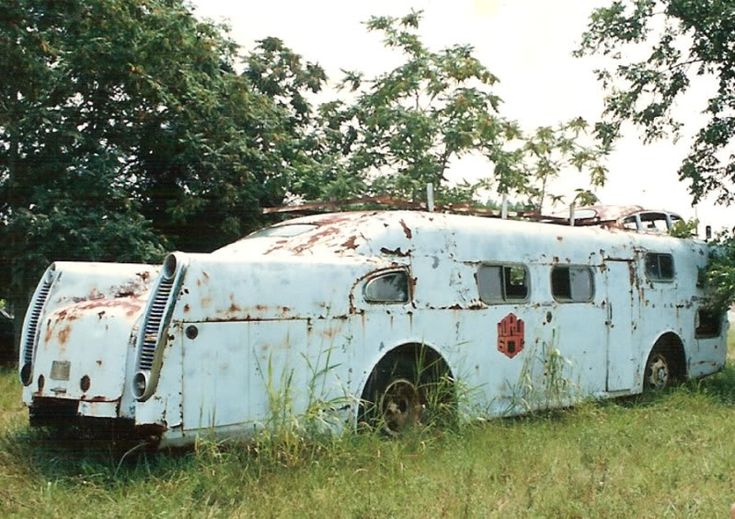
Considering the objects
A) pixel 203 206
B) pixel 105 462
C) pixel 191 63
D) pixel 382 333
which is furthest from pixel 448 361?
pixel 191 63

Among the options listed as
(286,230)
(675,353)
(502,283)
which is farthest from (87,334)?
(675,353)

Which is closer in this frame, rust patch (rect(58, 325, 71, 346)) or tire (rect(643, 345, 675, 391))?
rust patch (rect(58, 325, 71, 346))

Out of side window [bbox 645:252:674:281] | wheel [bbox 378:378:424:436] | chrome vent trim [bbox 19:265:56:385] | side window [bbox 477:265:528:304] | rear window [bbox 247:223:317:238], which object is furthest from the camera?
side window [bbox 645:252:674:281]

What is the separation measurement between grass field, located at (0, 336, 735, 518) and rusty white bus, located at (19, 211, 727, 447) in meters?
0.30

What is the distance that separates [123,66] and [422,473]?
1210 cm

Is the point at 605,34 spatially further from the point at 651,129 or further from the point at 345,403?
the point at 345,403

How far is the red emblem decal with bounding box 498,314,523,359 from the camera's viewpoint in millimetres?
8203

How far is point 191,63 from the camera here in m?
17.8

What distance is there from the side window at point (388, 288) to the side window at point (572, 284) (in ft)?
7.23

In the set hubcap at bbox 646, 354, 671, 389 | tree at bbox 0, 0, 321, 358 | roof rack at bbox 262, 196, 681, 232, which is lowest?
hubcap at bbox 646, 354, 671, 389

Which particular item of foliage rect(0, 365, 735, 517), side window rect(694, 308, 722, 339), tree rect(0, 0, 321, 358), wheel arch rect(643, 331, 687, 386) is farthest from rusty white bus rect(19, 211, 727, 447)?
tree rect(0, 0, 321, 358)

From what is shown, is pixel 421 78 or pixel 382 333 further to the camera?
pixel 421 78

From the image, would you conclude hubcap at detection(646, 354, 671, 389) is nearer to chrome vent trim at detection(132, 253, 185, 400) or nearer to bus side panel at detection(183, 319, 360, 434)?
bus side panel at detection(183, 319, 360, 434)

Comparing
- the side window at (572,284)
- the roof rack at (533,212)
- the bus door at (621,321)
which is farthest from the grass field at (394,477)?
the roof rack at (533,212)
